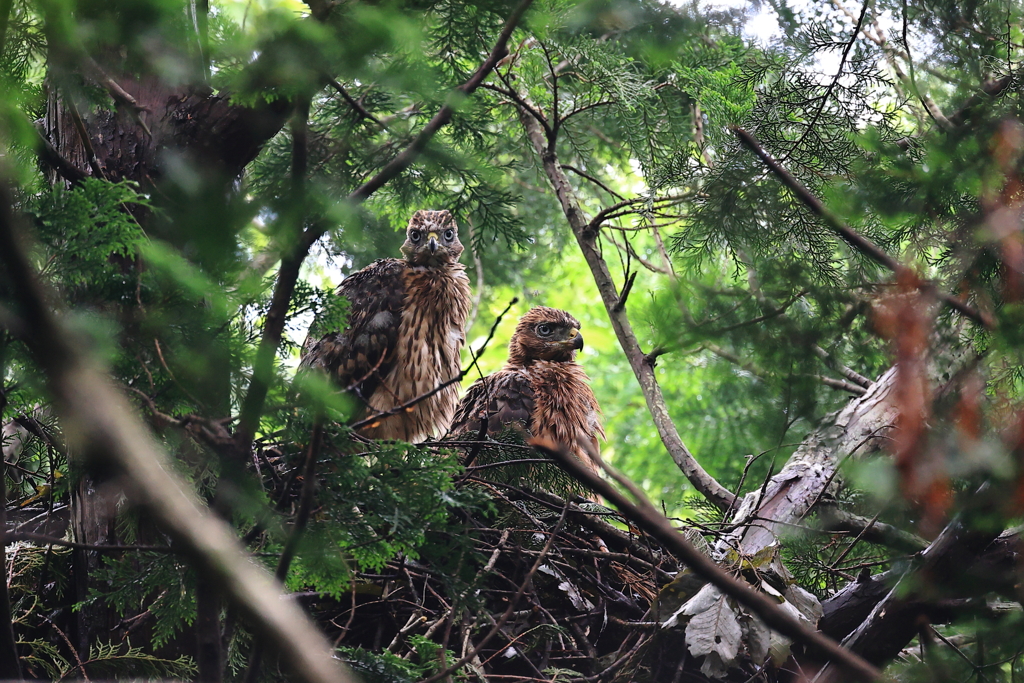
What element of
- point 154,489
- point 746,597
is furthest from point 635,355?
point 154,489

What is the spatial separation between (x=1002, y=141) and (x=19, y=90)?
8.37ft

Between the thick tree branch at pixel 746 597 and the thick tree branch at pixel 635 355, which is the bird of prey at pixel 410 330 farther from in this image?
the thick tree branch at pixel 746 597

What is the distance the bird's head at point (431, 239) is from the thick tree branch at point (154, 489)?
14.3 feet

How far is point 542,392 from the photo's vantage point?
17.1 ft

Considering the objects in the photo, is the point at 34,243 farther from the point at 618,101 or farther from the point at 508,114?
the point at 508,114

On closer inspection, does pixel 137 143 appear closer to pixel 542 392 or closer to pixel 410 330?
pixel 410 330

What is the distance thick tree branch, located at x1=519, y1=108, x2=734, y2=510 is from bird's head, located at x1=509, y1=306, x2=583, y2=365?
1388 mm

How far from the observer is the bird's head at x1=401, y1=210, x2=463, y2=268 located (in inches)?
214

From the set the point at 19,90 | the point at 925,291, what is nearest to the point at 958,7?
the point at 925,291

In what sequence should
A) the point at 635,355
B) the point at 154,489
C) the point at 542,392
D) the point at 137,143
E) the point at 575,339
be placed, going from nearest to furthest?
the point at 154,489, the point at 137,143, the point at 635,355, the point at 542,392, the point at 575,339

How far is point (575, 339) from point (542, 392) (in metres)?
0.53

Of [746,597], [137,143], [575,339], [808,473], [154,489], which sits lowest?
[808,473]

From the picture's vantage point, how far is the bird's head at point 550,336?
219 inches

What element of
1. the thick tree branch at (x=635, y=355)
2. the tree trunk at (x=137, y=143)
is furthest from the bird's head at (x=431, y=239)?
the tree trunk at (x=137, y=143)
